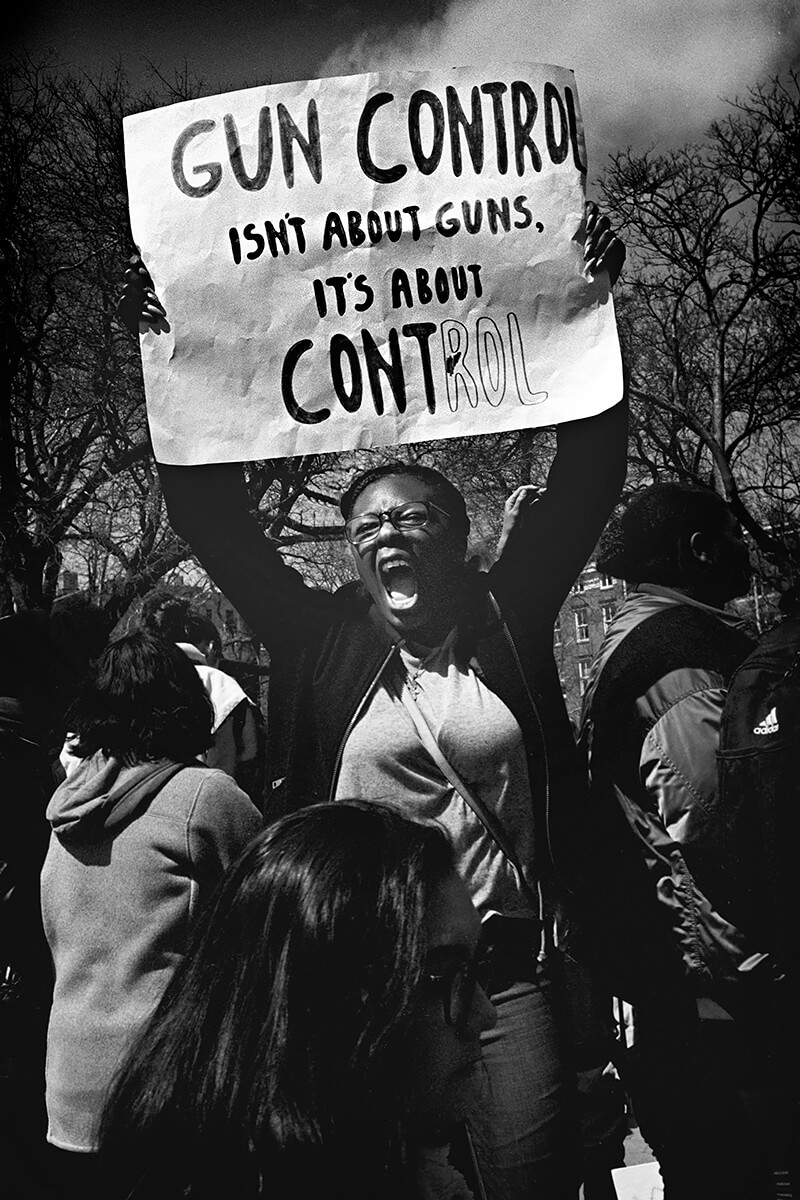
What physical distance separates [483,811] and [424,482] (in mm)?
795

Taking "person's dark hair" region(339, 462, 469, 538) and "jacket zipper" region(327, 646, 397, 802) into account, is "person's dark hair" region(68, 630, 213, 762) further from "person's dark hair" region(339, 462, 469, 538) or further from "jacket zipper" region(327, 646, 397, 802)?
"person's dark hair" region(339, 462, 469, 538)

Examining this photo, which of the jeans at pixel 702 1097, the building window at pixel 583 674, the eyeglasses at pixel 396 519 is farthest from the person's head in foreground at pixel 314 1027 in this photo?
the eyeglasses at pixel 396 519

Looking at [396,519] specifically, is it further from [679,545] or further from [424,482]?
[679,545]

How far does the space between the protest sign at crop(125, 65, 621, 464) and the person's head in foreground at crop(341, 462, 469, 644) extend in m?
0.14

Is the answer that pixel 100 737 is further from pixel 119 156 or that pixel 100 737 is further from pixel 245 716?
pixel 119 156

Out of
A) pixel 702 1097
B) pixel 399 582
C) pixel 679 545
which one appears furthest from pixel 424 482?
pixel 702 1097

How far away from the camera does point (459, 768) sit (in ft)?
9.04

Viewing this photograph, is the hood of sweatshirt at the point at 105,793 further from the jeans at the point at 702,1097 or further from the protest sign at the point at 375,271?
the jeans at the point at 702,1097

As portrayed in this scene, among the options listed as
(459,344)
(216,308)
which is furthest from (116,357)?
(459,344)

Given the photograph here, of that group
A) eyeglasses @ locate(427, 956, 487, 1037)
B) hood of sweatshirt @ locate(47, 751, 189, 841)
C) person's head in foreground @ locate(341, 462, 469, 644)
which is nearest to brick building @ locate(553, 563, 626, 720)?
person's head in foreground @ locate(341, 462, 469, 644)

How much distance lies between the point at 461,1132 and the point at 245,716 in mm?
1082

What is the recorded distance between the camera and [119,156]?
3035mm

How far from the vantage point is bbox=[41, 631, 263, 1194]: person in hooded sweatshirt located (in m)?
2.74

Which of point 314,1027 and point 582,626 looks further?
point 582,626
